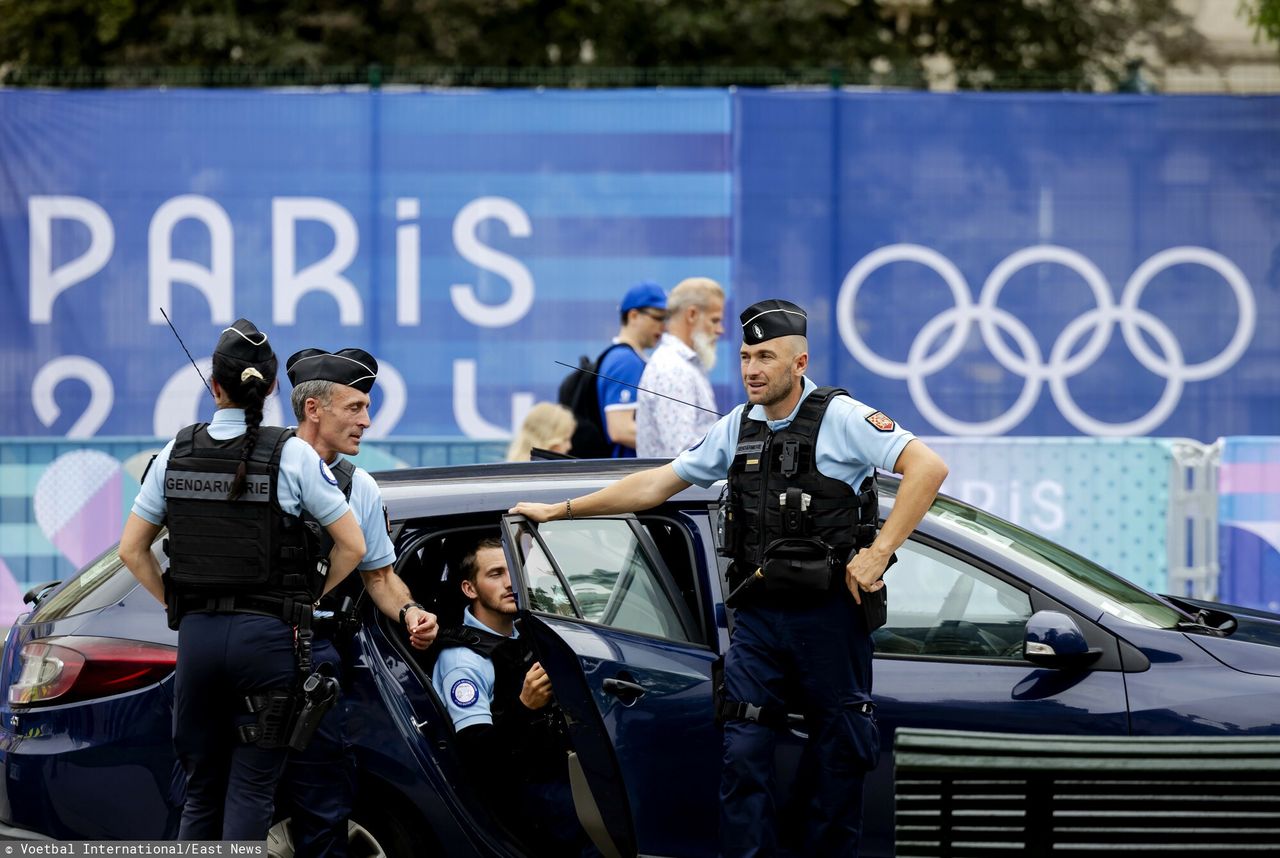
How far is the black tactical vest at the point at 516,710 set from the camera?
459 cm

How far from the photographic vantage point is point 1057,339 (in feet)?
37.3

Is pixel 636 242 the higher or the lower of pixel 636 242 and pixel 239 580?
the higher

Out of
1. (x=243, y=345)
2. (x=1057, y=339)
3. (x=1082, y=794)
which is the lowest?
(x=1082, y=794)

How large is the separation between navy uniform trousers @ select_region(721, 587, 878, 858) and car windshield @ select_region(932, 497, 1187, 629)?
0.55m

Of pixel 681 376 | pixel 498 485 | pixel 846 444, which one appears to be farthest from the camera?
pixel 681 376

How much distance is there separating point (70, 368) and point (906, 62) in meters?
10.2

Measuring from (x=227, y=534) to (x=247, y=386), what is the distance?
37 cm

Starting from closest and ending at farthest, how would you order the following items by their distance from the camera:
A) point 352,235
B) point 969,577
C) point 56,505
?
1. point 969,577
2. point 56,505
3. point 352,235

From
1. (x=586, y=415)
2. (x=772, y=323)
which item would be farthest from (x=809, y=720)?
(x=586, y=415)

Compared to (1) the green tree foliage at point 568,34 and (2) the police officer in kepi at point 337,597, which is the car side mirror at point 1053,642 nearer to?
(2) the police officer in kepi at point 337,597

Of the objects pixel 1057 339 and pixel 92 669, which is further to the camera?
pixel 1057 339

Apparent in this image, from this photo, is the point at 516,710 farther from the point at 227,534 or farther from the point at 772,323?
the point at 772,323

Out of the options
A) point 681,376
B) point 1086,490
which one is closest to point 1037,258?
point 1086,490

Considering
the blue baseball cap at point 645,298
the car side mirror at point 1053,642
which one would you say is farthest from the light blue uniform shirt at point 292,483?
the blue baseball cap at point 645,298
